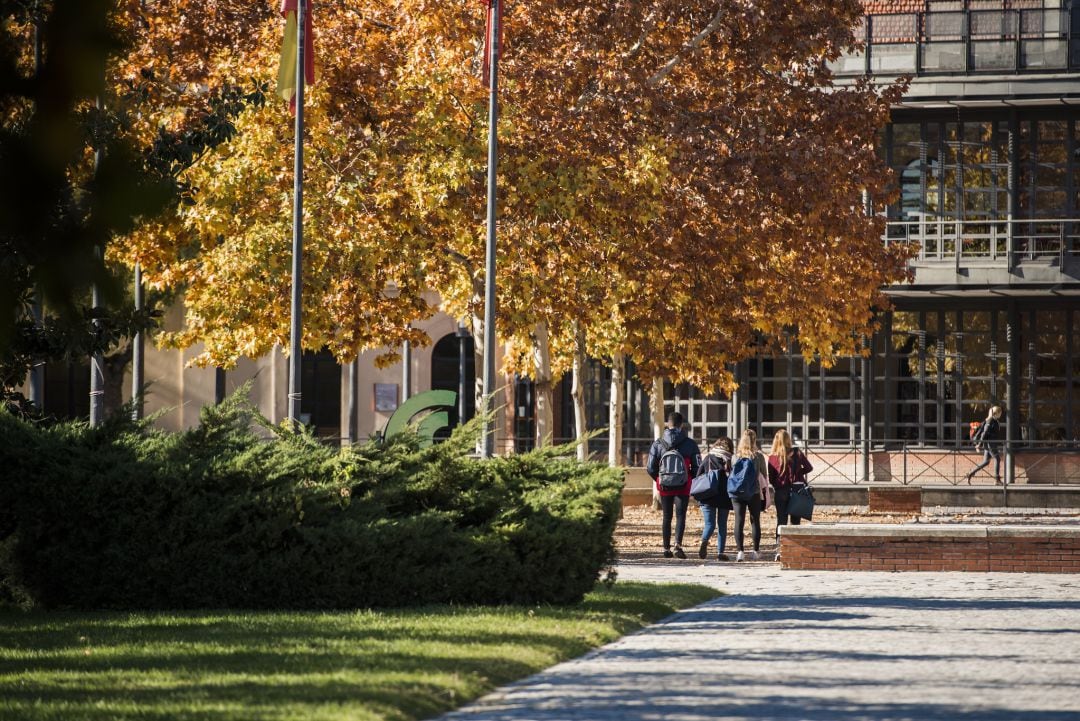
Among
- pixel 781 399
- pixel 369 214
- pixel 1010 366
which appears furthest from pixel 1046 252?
pixel 369 214

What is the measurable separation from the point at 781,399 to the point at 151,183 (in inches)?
1335

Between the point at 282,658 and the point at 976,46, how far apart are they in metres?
28.7

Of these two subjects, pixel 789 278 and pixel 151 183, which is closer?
pixel 151 183

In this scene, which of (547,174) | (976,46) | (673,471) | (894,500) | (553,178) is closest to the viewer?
(673,471)

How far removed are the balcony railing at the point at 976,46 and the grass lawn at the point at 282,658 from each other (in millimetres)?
24210

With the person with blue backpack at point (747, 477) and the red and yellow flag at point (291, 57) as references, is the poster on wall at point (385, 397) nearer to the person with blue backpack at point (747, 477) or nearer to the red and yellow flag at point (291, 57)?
the red and yellow flag at point (291, 57)

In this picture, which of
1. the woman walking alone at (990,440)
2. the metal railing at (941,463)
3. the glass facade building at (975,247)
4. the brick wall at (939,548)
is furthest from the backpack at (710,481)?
the glass facade building at (975,247)

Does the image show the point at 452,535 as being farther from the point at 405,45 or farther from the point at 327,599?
the point at 405,45

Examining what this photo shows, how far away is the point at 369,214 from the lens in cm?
2348

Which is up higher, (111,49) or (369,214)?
(369,214)

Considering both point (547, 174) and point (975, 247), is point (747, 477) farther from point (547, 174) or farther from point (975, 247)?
point (975, 247)

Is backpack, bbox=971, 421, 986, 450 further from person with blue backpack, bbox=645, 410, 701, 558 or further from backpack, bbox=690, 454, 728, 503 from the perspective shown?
backpack, bbox=690, 454, 728, 503

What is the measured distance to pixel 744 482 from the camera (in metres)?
20.2

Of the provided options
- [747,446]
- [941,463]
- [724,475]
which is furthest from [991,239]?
[724,475]
